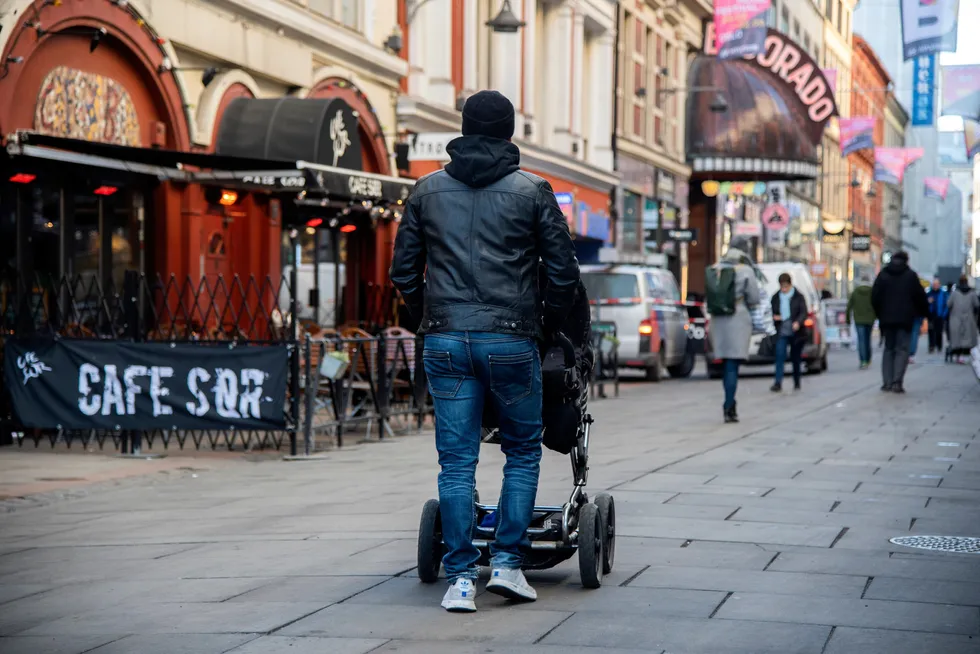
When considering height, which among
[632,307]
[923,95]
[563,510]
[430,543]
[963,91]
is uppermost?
[923,95]

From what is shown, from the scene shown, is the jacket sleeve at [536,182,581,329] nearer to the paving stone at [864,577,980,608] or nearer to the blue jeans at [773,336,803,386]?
the paving stone at [864,577,980,608]

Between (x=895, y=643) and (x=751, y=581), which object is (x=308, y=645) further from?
(x=751, y=581)

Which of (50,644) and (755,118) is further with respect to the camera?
(755,118)

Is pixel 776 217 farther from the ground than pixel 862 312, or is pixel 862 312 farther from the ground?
pixel 776 217

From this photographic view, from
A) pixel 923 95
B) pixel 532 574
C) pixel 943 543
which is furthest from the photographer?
pixel 923 95

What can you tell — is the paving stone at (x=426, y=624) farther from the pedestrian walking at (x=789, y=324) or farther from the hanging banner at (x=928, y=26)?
the hanging banner at (x=928, y=26)

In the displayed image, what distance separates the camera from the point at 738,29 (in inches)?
1396

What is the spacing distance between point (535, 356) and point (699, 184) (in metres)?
43.1

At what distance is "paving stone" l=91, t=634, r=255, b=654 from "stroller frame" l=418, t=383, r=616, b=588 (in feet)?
3.52

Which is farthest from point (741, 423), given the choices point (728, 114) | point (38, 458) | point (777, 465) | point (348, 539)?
point (728, 114)

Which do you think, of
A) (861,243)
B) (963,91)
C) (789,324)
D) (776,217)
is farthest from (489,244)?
(861,243)

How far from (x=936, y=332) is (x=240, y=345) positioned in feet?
98.3

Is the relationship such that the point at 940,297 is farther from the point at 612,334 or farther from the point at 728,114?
the point at 612,334

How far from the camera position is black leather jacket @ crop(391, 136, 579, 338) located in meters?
5.96
